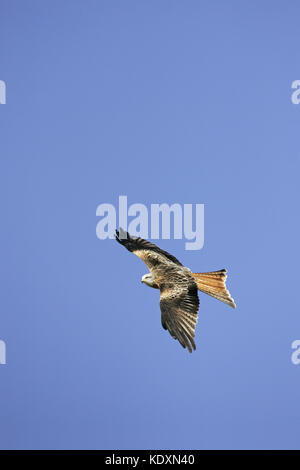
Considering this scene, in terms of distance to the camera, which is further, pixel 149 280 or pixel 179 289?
pixel 149 280

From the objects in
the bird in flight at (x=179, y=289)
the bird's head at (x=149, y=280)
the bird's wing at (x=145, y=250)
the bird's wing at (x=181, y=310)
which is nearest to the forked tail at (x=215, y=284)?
the bird in flight at (x=179, y=289)

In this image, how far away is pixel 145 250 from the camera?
55.6 ft

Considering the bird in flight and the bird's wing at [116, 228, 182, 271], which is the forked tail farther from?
the bird's wing at [116, 228, 182, 271]

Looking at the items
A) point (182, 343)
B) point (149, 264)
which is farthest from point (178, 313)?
point (149, 264)

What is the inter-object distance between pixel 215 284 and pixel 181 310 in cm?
103

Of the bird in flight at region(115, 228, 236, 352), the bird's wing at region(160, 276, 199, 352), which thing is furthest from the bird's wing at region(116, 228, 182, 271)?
the bird's wing at region(160, 276, 199, 352)

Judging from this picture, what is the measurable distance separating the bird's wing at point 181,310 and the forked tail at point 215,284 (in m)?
0.20

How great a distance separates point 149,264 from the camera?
53.4ft

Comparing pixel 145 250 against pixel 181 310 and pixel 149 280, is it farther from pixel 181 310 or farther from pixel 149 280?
pixel 181 310

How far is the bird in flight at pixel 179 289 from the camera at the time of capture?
1393 centimetres

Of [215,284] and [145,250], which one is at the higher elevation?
[145,250]

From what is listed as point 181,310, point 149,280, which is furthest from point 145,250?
point 181,310
